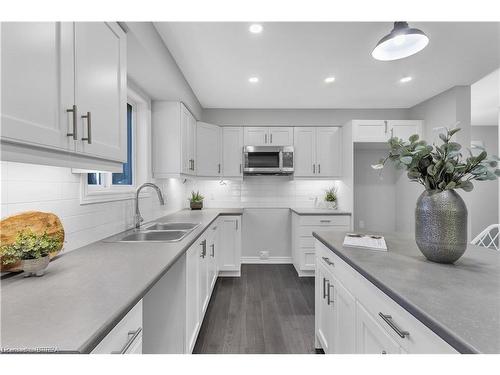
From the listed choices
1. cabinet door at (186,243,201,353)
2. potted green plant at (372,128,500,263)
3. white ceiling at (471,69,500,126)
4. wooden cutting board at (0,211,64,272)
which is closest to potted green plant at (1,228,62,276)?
wooden cutting board at (0,211,64,272)

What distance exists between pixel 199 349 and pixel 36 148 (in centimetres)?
184

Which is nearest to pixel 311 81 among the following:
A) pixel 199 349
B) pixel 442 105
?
pixel 442 105

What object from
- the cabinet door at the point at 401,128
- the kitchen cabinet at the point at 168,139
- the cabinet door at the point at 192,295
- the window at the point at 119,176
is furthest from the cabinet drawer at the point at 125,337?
the cabinet door at the point at 401,128

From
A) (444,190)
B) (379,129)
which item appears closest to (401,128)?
(379,129)

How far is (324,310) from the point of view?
180 centimetres

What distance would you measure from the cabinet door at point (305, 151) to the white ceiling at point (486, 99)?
213 cm

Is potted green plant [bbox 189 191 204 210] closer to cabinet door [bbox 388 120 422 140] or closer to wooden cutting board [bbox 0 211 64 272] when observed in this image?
wooden cutting board [bbox 0 211 64 272]

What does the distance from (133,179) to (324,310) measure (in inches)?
84.4

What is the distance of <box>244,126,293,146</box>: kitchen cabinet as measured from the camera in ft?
13.6

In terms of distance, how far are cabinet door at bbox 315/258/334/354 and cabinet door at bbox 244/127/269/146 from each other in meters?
2.53

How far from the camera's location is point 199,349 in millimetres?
2033

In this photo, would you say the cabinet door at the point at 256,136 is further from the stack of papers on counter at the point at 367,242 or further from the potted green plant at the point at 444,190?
the potted green plant at the point at 444,190

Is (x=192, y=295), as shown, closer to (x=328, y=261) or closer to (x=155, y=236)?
(x=155, y=236)

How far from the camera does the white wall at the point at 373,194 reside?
14.2 ft
